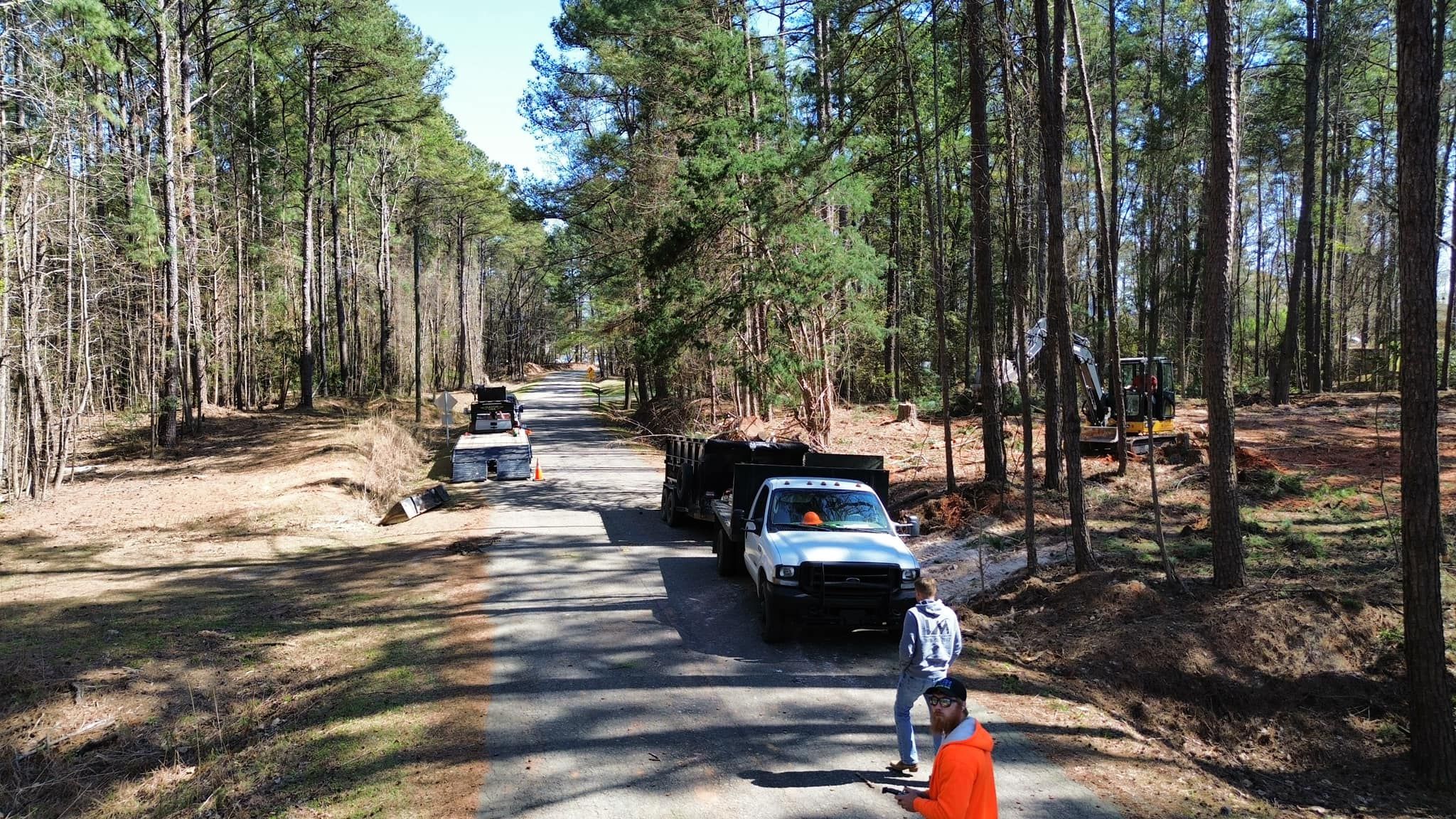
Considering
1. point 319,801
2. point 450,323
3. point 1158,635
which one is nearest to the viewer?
point 319,801

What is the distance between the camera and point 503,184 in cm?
5369

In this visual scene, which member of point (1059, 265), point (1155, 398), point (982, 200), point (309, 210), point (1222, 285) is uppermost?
point (309, 210)

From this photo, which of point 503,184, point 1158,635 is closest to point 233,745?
point 1158,635

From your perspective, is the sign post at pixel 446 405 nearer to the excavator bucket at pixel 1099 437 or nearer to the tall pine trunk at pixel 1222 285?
the excavator bucket at pixel 1099 437

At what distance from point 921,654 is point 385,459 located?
905 inches

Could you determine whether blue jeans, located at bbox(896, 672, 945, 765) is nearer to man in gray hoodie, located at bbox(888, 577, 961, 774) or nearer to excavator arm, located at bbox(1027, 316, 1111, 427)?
man in gray hoodie, located at bbox(888, 577, 961, 774)

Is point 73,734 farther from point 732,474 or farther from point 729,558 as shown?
point 732,474

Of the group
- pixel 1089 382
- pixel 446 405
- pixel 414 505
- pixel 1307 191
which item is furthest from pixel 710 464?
pixel 1307 191

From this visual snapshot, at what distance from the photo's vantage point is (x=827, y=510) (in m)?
10.9

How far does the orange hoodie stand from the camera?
13.2ft

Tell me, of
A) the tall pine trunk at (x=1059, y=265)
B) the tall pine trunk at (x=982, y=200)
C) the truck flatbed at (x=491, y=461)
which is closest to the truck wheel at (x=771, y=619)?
the tall pine trunk at (x=1059, y=265)

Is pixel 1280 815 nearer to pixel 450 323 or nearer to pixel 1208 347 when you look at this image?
pixel 1208 347

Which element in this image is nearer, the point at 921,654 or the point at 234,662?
the point at 921,654

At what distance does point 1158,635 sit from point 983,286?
8.22 meters
